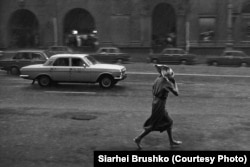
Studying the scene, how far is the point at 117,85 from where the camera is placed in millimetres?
17453

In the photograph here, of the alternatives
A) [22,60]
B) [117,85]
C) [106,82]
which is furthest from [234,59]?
[22,60]

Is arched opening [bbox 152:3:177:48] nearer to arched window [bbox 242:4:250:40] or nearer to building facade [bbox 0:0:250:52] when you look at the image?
building facade [bbox 0:0:250:52]

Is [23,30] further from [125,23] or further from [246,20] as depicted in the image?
[246,20]

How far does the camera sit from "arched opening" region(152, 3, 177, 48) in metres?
35.0

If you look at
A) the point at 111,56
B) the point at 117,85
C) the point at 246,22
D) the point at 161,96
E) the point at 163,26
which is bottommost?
the point at 117,85

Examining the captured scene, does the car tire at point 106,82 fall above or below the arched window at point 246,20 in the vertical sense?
below

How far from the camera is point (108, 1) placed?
3575cm

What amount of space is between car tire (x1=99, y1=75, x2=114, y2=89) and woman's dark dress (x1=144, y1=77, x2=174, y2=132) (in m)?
8.41

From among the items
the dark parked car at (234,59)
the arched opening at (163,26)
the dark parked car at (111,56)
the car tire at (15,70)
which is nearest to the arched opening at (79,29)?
the arched opening at (163,26)

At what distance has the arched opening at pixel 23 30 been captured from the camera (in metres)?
37.5

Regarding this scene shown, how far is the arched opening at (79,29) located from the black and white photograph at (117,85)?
102 millimetres

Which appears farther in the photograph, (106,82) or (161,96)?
(106,82)

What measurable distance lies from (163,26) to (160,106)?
93.1 ft

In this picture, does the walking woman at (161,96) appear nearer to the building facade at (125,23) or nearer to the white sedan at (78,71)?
the white sedan at (78,71)
